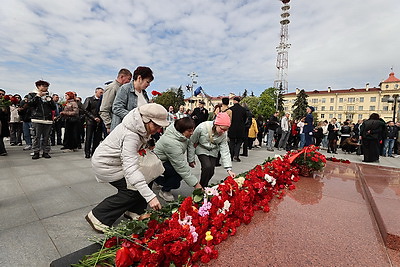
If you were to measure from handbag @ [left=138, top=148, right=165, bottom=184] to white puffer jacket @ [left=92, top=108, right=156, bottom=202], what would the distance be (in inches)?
4.2

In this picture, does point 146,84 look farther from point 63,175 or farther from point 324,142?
point 324,142

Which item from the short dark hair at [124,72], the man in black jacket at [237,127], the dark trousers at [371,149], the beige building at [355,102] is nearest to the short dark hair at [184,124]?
the short dark hair at [124,72]

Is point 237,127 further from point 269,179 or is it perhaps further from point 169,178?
point 269,179

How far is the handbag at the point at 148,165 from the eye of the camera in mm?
2100

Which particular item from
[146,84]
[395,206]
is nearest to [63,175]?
[146,84]

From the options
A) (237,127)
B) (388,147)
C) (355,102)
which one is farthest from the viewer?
(355,102)

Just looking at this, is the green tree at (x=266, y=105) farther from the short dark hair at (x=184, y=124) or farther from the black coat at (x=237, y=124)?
the short dark hair at (x=184, y=124)

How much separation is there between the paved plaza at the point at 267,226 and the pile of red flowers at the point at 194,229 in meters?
0.10

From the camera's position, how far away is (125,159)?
1906 mm

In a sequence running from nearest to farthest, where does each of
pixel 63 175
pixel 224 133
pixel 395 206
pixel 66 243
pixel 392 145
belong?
1. pixel 66 243
2. pixel 395 206
3. pixel 224 133
4. pixel 63 175
5. pixel 392 145

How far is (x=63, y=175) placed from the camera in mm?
3924

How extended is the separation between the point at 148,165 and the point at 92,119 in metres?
4.29

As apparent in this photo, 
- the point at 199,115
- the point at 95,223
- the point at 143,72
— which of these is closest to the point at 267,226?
the point at 95,223

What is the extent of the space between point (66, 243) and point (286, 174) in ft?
8.72
